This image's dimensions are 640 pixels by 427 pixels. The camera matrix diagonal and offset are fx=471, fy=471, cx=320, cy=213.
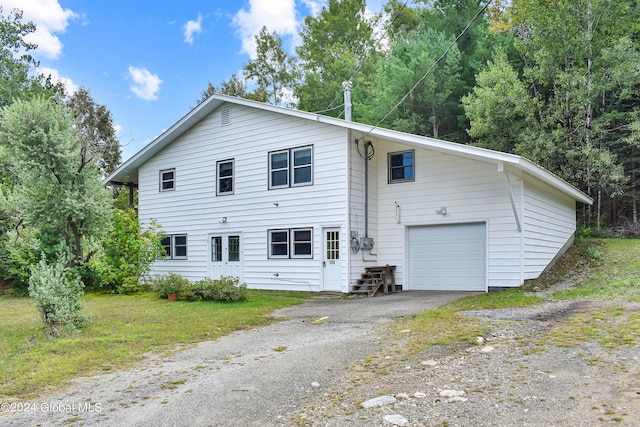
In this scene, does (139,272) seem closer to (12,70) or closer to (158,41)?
(158,41)

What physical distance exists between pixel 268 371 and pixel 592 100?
18.5m

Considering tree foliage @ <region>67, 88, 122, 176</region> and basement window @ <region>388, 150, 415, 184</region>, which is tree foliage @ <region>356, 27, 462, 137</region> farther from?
tree foliage @ <region>67, 88, 122, 176</region>

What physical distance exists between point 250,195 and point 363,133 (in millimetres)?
4136

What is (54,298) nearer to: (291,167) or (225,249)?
(291,167)

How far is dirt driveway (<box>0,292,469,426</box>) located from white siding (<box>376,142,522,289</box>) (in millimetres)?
5790

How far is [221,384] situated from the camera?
14.8ft

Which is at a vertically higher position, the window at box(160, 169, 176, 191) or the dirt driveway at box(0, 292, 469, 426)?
the window at box(160, 169, 176, 191)

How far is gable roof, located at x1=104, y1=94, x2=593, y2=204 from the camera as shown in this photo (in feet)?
34.6

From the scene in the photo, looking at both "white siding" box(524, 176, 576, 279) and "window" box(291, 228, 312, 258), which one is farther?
"window" box(291, 228, 312, 258)

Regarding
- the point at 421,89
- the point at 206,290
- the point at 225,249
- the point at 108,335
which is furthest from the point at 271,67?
the point at 108,335

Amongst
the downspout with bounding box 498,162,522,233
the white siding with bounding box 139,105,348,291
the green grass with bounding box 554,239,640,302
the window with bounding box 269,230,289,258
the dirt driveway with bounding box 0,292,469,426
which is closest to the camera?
the dirt driveway with bounding box 0,292,469,426

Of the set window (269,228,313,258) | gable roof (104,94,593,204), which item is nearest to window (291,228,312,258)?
window (269,228,313,258)

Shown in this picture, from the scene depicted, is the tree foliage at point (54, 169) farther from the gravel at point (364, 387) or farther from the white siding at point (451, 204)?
the white siding at point (451, 204)

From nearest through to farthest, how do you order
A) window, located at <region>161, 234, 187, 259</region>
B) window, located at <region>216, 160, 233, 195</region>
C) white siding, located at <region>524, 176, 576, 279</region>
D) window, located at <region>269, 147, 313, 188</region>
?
white siding, located at <region>524, 176, 576, 279</region> → window, located at <region>269, 147, 313, 188</region> → window, located at <region>216, 160, 233, 195</region> → window, located at <region>161, 234, 187, 259</region>
